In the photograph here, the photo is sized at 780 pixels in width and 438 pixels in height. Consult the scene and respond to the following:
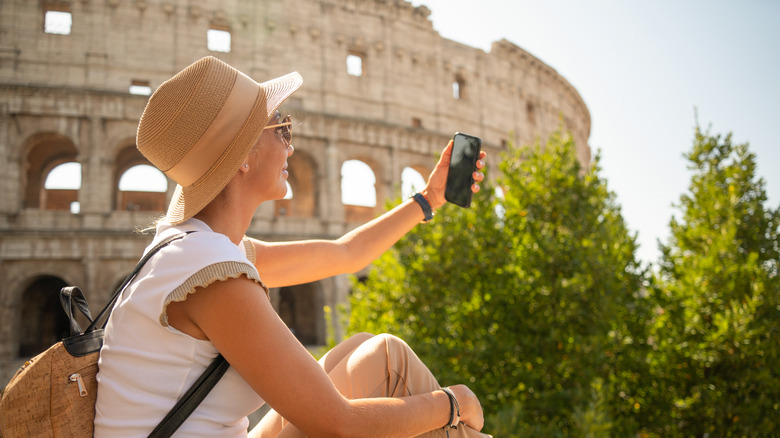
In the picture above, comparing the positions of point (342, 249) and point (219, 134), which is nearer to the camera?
point (219, 134)

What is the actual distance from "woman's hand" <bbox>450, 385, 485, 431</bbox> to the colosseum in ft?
40.4

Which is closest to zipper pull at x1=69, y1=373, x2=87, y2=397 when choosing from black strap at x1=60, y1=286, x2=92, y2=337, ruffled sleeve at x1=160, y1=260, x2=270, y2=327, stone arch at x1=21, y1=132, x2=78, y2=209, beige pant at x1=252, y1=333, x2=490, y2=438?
black strap at x1=60, y1=286, x2=92, y2=337

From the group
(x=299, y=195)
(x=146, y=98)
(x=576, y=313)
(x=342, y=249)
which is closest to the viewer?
(x=342, y=249)

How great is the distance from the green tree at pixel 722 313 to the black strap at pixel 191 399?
5994 mm

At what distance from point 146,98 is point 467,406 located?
17.7m

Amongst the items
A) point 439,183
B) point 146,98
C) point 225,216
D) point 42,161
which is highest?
point 146,98

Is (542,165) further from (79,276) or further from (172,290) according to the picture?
(79,276)

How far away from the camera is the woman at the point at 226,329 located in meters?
1.22

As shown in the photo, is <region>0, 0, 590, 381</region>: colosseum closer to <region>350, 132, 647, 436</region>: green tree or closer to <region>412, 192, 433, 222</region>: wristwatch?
<region>350, 132, 647, 436</region>: green tree

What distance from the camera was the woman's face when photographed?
1.58 m

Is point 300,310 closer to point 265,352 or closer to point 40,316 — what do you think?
point 40,316

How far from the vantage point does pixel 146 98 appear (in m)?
16.8

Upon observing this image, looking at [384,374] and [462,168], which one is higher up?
[462,168]

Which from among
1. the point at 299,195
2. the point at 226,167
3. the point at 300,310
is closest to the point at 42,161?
the point at 299,195
